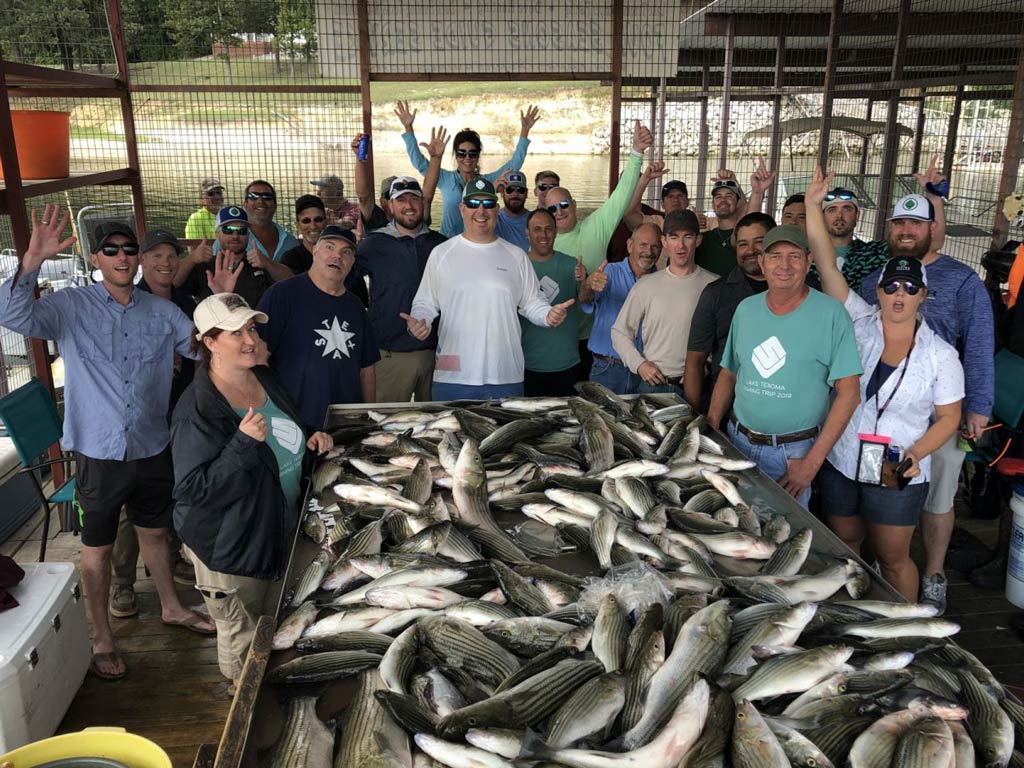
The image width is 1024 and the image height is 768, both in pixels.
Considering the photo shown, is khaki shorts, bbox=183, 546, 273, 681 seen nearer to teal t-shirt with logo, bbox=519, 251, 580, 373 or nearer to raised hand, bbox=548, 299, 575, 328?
raised hand, bbox=548, 299, 575, 328

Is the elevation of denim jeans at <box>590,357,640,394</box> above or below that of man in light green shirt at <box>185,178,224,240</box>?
below

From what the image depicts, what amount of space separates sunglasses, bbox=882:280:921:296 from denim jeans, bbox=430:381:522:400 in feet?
6.56

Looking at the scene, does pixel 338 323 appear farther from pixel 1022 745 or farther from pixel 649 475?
pixel 1022 745

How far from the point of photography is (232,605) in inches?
122

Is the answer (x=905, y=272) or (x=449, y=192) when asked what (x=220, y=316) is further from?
(x=449, y=192)

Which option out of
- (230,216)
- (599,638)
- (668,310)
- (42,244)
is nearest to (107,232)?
(42,244)

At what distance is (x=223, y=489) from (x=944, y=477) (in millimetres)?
3394

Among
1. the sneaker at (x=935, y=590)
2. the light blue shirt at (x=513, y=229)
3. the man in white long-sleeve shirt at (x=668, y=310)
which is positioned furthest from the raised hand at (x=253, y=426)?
the sneaker at (x=935, y=590)

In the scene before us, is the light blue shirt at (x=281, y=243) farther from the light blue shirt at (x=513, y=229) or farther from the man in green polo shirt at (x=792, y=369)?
the man in green polo shirt at (x=792, y=369)

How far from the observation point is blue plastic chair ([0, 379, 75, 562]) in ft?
13.0

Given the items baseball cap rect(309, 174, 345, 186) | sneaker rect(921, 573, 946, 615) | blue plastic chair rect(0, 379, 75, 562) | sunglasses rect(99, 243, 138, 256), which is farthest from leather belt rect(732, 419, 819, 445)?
baseball cap rect(309, 174, 345, 186)

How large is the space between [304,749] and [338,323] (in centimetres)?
258

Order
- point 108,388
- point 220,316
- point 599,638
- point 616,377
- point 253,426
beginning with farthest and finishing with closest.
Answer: point 616,377
point 108,388
point 220,316
point 253,426
point 599,638

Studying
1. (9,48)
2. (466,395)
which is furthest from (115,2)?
(466,395)
